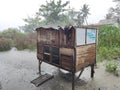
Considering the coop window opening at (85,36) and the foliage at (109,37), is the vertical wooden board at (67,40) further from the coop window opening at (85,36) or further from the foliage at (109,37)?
the foliage at (109,37)

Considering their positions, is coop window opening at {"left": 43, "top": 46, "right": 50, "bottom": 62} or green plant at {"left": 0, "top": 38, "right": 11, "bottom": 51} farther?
green plant at {"left": 0, "top": 38, "right": 11, "bottom": 51}

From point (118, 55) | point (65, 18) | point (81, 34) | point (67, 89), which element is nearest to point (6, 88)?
point (67, 89)

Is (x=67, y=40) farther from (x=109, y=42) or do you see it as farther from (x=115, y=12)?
(x=115, y=12)

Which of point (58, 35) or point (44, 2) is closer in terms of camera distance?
point (58, 35)

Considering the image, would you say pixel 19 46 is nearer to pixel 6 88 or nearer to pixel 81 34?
pixel 6 88

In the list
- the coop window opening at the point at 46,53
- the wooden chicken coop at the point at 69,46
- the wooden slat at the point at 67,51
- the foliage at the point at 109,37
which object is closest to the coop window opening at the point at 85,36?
the wooden chicken coop at the point at 69,46

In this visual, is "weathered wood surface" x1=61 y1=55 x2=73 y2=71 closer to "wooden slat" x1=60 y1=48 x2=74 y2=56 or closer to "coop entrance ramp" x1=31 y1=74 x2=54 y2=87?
"wooden slat" x1=60 y1=48 x2=74 y2=56

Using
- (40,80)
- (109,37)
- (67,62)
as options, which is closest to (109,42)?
(109,37)

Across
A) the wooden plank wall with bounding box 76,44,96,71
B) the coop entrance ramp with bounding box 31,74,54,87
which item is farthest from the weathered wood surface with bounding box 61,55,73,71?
the coop entrance ramp with bounding box 31,74,54,87

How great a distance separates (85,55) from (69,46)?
0.75m

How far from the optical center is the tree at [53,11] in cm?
2382

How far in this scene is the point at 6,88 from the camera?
504cm

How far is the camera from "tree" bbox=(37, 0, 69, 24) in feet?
78.2

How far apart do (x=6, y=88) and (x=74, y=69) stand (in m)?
2.51
